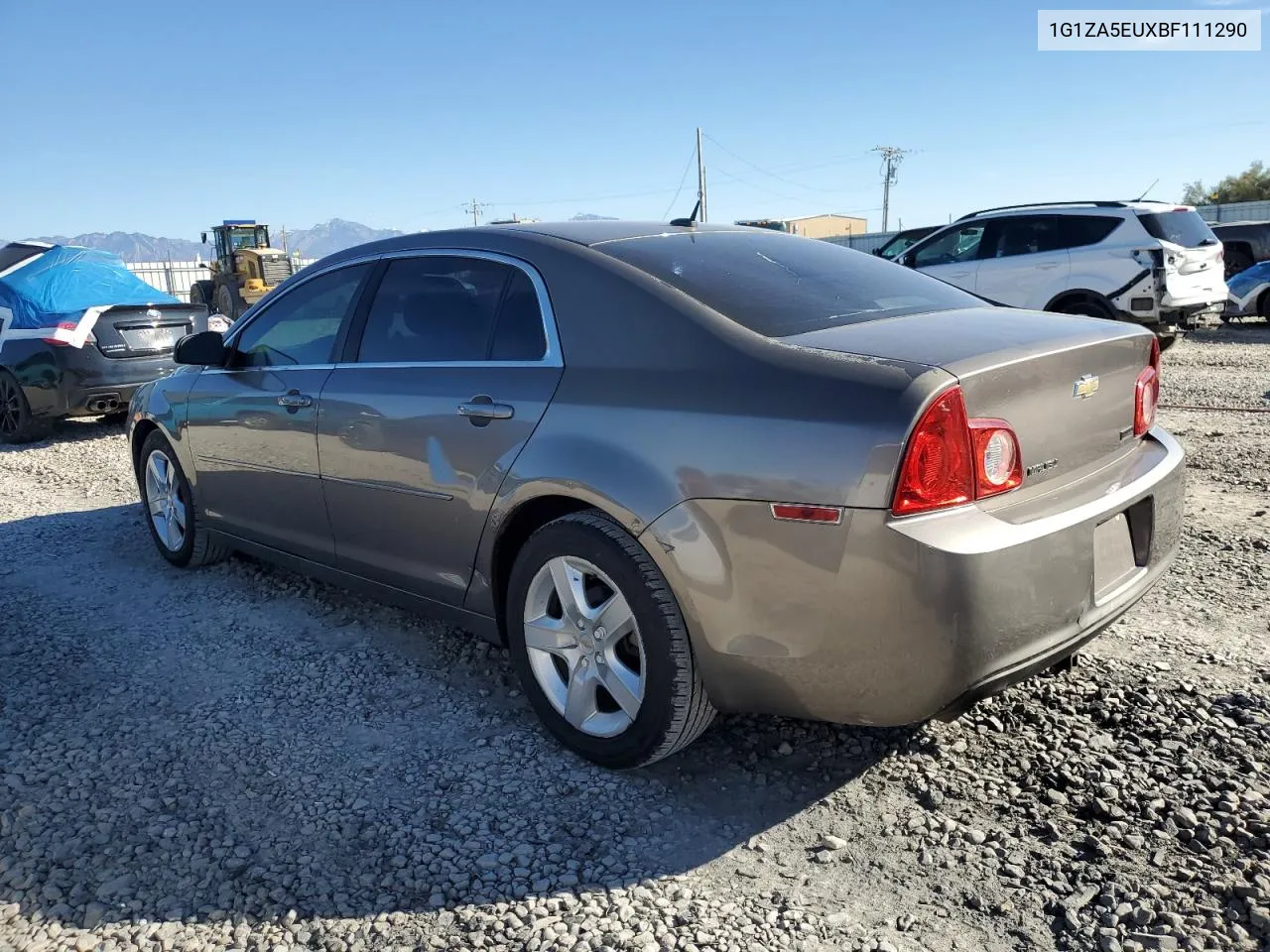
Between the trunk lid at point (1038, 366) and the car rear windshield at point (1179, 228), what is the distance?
8.53 metres

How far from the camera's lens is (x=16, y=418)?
29.1 ft

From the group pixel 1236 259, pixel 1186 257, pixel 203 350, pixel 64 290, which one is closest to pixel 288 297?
pixel 203 350

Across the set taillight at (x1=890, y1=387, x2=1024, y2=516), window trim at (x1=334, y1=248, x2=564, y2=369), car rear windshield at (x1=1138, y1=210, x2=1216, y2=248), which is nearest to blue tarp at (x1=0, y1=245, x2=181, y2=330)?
window trim at (x1=334, y1=248, x2=564, y2=369)

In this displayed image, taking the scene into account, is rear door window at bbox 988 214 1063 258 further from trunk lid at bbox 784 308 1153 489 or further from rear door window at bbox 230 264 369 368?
rear door window at bbox 230 264 369 368

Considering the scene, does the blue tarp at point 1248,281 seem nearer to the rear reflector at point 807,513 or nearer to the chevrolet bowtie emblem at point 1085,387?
the chevrolet bowtie emblem at point 1085,387

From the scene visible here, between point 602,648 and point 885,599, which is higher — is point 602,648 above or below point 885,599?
below

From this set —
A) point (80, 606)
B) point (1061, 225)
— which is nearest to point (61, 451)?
point (80, 606)

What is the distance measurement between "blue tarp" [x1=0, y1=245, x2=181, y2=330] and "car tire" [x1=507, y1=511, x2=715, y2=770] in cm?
760

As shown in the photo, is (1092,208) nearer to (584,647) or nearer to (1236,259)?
(584,647)

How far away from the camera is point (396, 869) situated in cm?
249

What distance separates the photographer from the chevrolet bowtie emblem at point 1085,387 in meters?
2.64

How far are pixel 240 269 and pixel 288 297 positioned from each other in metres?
25.2

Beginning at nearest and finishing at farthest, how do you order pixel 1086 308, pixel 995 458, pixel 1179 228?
pixel 995 458 < pixel 1179 228 < pixel 1086 308

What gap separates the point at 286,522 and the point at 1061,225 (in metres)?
9.54
